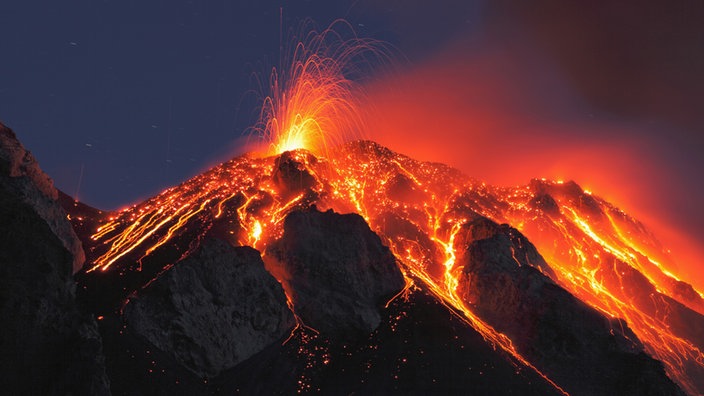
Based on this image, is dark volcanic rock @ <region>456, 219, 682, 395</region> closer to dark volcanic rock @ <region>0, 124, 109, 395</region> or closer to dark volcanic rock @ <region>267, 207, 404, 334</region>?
dark volcanic rock @ <region>267, 207, 404, 334</region>

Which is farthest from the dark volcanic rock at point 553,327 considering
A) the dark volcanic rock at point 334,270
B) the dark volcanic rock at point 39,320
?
the dark volcanic rock at point 39,320

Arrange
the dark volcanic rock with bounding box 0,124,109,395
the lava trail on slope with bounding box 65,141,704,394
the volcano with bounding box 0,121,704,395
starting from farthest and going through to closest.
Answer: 1. the lava trail on slope with bounding box 65,141,704,394
2. the volcano with bounding box 0,121,704,395
3. the dark volcanic rock with bounding box 0,124,109,395

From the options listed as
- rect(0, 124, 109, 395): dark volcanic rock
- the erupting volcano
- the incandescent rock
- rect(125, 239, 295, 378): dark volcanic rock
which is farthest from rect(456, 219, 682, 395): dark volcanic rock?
the incandescent rock

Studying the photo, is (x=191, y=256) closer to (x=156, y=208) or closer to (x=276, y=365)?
(x=276, y=365)

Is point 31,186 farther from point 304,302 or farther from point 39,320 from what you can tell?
point 304,302

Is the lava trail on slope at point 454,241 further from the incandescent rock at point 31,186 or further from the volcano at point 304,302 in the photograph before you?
the incandescent rock at point 31,186
